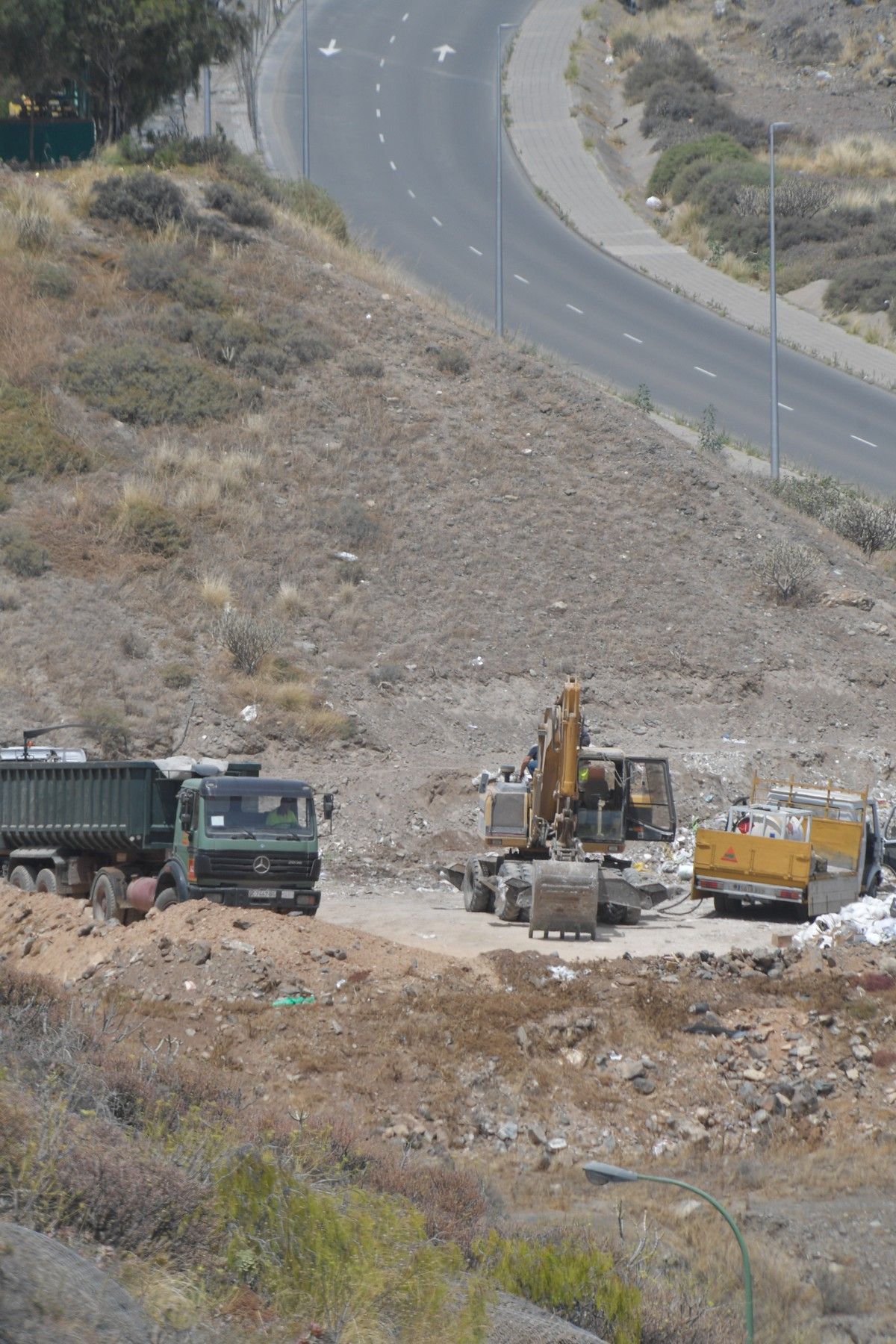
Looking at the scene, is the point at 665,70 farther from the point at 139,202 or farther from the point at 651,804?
the point at 651,804

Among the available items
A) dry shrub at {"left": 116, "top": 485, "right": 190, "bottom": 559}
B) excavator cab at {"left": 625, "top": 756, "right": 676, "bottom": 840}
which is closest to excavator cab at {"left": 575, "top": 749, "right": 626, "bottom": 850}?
excavator cab at {"left": 625, "top": 756, "right": 676, "bottom": 840}

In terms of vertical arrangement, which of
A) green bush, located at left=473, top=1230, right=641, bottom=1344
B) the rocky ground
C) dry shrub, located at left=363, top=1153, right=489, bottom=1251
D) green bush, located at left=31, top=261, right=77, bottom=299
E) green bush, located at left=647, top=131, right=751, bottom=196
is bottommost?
the rocky ground

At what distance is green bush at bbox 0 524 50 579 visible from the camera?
109 ft

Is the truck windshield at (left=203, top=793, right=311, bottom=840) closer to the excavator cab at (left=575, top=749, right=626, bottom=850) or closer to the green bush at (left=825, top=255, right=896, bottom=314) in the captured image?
the excavator cab at (left=575, top=749, right=626, bottom=850)

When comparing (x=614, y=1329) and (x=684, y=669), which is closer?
(x=614, y=1329)

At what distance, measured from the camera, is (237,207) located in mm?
48000

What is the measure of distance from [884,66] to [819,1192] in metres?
75.5

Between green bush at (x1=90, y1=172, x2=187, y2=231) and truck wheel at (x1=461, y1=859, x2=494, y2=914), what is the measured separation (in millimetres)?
31288

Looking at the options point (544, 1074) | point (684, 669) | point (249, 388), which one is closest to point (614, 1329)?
point (544, 1074)

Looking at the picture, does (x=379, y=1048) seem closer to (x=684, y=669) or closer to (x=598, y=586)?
(x=684, y=669)

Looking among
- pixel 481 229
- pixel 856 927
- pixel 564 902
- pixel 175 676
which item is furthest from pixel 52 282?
pixel 856 927

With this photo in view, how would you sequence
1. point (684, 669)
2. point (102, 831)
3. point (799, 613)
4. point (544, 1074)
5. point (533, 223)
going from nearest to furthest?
point (544, 1074)
point (102, 831)
point (684, 669)
point (799, 613)
point (533, 223)

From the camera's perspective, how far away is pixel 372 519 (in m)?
37.9

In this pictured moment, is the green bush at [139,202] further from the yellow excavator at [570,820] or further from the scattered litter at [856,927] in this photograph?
the scattered litter at [856,927]
